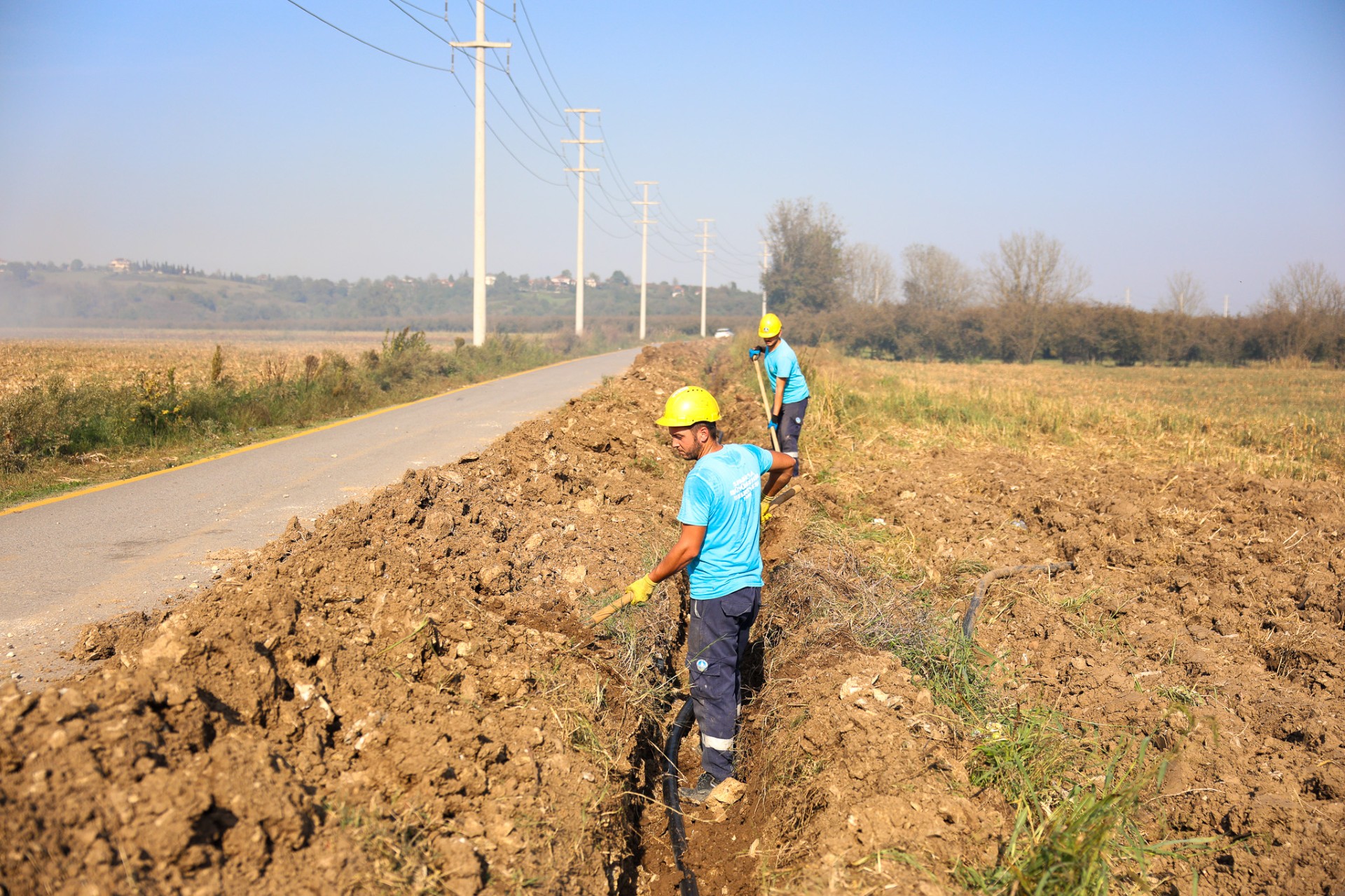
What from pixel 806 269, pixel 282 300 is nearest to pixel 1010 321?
pixel 806 269

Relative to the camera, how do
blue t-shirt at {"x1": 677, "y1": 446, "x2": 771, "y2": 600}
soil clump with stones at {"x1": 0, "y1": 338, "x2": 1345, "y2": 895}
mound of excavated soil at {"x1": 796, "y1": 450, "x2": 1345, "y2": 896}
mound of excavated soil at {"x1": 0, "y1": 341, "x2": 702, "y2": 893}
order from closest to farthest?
mound of excavated soil at {"x1": 0, "y1": 341, "x2": 702, "y2": 893}
soil clump with stones at {"x1": 0, "y1": 338, "x2": 1345, "y2": 895}
mound of excavated soil at {"x1": 796, "y1": 450, "x2": 1345, "y2": 896}
blue t-shirt at {"x1": 677, "y1": 446, "x2": 771, "y2": 600}

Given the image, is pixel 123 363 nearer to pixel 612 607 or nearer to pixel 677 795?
pixel 612 607

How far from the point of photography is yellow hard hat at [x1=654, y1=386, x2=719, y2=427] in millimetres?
4340

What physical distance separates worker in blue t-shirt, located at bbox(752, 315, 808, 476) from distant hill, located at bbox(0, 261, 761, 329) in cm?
7634

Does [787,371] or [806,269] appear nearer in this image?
[787,371]

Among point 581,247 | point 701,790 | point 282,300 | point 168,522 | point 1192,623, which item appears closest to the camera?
point 701,790

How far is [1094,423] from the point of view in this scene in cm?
1569

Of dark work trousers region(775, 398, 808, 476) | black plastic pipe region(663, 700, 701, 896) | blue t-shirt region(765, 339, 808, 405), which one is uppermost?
blue t-shirt region(765, 339, 808, 405)

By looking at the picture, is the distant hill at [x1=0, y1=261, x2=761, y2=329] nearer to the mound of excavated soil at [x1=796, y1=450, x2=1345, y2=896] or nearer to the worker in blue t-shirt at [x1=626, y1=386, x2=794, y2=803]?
the mound of excavated soil at [x1=796, y1=450, x2=1345, y2=896]

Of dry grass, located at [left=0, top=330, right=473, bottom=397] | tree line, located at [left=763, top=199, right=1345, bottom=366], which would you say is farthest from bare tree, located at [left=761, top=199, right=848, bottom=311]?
dry grass, located at [left=0, top=330, right=473, bottom=397]

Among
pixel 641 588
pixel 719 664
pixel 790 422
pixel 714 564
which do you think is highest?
pixel 790 422

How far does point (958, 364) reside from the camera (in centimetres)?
4322

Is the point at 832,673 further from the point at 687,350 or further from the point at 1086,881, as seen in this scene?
the point at 687,350

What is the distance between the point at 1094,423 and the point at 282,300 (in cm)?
12998
